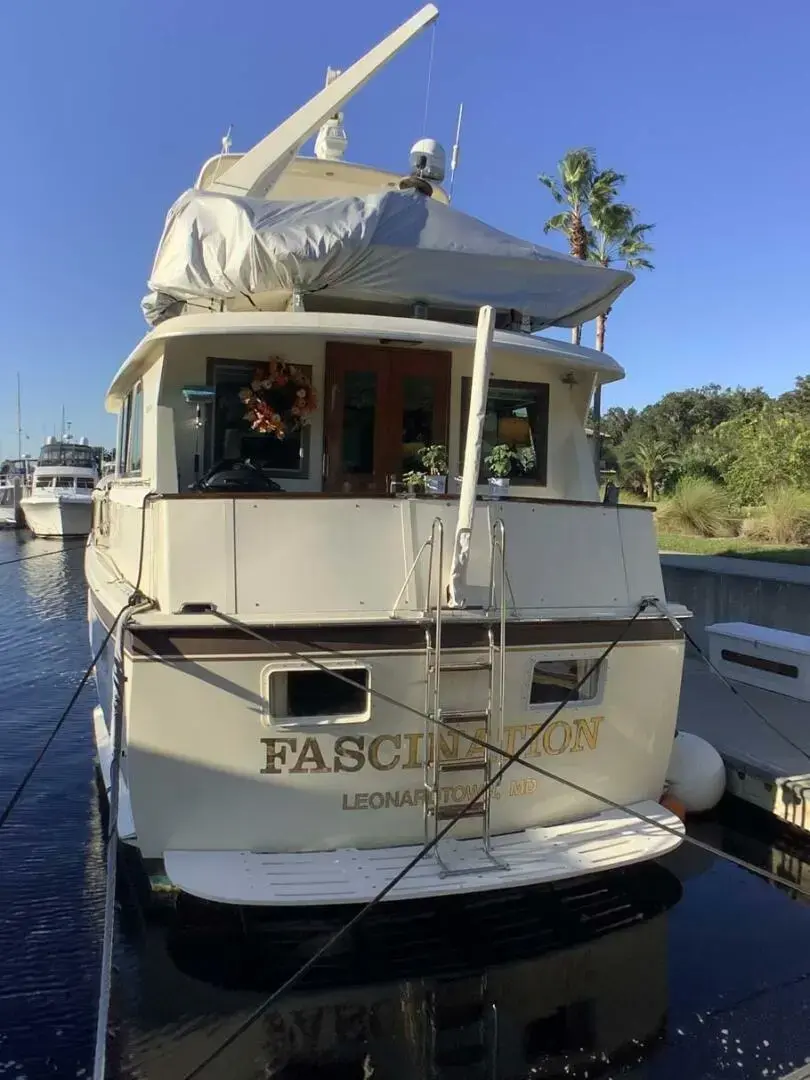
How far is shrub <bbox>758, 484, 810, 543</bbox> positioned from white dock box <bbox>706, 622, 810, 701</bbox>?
8022 mm

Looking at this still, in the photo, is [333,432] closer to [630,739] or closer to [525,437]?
[525,437]

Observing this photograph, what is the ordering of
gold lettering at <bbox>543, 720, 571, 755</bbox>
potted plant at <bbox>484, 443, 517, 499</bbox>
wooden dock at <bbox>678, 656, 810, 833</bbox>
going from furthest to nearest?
wooden dock at <bbox>678, 656, 810, 833</bbox> < potted plant at <bbox>484, 443, 517, 499</bbox> < gold lettering at <bbox>543, 720, 571, 755</bbox>

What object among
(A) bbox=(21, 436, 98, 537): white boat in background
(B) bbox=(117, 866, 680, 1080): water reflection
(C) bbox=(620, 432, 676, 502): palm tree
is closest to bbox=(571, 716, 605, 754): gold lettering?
(B) bbox=(117, 866, 680, 1080): water reflection

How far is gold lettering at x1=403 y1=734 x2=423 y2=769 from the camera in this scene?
472 cm

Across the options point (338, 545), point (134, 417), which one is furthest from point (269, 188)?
point (338, 545)

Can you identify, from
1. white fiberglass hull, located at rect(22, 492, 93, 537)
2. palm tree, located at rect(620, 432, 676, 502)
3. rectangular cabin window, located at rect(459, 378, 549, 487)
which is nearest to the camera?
rectangular cabin window, located at rect(459, 378, 549, 487)

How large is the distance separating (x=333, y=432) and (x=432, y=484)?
1.00 m

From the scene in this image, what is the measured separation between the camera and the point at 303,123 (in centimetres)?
747

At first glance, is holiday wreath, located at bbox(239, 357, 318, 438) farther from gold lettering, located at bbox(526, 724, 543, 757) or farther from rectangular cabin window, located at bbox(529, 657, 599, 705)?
gold lettering, located at bbox(526, 724, 543, 757)

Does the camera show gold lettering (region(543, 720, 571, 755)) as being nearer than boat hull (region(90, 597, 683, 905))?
No

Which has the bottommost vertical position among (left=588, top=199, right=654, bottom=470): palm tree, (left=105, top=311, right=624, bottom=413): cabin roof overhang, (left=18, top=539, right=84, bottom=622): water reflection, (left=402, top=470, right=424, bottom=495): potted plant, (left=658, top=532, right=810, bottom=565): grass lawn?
(left=18, top=539, right=84, bottom=622): water reflection

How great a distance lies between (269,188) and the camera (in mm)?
7598

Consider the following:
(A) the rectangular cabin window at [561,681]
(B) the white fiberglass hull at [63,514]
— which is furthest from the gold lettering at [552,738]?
(B) the white fiberglass hull at [63,514]

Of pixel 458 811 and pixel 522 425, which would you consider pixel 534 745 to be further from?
pixel 522 425
